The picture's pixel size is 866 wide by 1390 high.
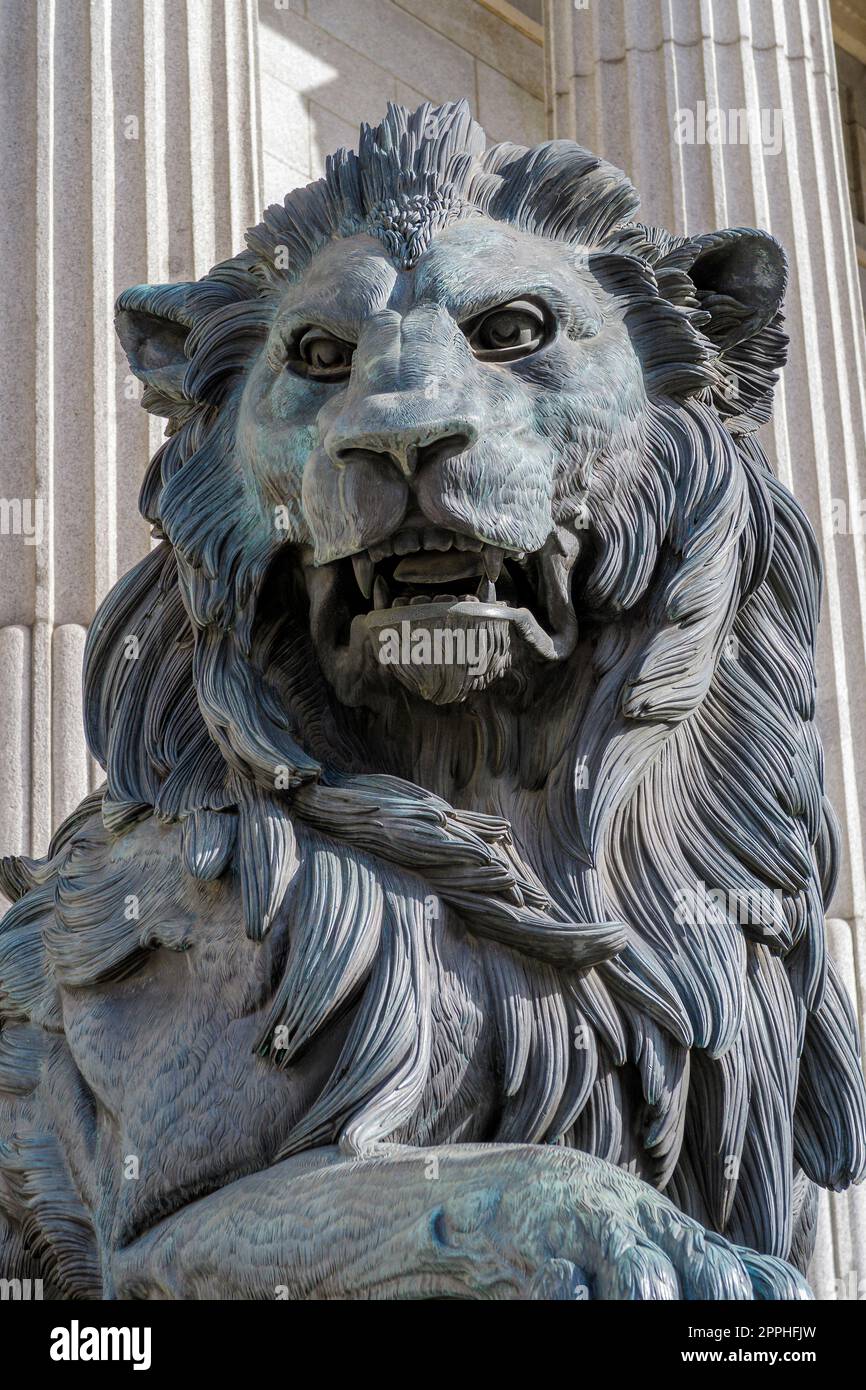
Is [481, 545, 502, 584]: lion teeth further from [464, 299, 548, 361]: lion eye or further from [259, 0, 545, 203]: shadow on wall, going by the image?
[259, 0, 545, 203]: shadow on wall

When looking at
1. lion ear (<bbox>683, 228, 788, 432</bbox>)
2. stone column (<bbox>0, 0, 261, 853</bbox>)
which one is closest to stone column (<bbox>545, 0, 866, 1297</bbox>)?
stone column (<bbox>0, 0, 261, 853</bbox>)

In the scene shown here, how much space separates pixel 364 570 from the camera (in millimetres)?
2123

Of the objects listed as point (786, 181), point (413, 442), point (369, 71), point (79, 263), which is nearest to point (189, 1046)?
point (413, 442)

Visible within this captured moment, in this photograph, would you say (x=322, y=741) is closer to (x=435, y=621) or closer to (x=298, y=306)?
(x=435, y=621)

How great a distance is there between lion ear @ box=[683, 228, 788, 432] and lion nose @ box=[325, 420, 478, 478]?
45cm

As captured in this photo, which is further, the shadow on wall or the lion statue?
the shadow on wall

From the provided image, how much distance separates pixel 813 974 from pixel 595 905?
0.29 m

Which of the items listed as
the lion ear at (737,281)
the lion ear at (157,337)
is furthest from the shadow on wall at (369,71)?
the lion ear at (737,281)

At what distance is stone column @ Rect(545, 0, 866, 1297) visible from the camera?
4703 millimetres

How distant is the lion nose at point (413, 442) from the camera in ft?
6.68

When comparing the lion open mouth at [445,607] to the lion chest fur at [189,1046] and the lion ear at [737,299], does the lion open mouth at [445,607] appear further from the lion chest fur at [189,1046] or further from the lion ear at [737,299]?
the lion ear at [737,299]

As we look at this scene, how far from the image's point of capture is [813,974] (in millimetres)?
2258

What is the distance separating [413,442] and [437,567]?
0.44 ft

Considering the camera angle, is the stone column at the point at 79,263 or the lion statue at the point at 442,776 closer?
the lion statue at the point at 442,776
